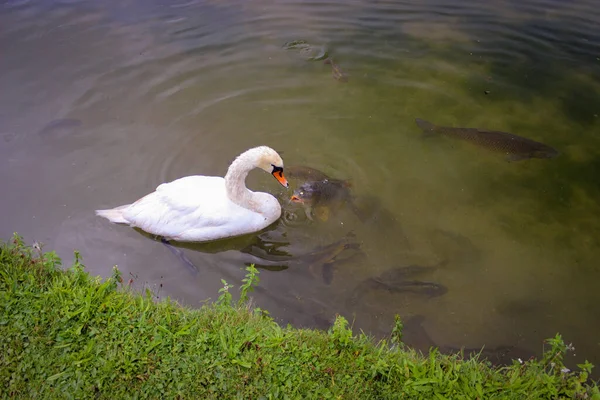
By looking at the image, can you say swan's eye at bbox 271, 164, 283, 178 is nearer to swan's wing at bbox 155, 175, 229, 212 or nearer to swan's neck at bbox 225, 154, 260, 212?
swan's neck at bbox 225, 154, 260, 212

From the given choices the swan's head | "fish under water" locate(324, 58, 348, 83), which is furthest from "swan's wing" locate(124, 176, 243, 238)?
"fish under water" locate(324, 58, 348, 83)

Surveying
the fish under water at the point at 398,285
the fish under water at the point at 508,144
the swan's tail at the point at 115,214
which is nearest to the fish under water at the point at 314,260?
the fish under water at the point at 398,285

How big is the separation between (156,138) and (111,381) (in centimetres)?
384

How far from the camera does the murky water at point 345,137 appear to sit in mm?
4833

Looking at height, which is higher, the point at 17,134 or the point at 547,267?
the point at 17,134

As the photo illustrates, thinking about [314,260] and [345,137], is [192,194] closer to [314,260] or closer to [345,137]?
[314,260]

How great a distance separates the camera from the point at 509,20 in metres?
9.03

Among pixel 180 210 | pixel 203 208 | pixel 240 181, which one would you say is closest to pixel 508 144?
pixel 240 181

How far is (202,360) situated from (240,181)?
2.11 metres

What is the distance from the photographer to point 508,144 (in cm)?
621

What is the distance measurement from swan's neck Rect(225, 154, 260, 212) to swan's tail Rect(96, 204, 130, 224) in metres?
1.25

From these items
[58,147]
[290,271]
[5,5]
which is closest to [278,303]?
[290,271]

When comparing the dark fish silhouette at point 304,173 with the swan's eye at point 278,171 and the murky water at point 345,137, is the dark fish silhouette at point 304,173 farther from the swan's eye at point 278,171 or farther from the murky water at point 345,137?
the swan's eye at point 278,171

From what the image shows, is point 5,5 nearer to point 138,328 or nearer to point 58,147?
point 58,147
